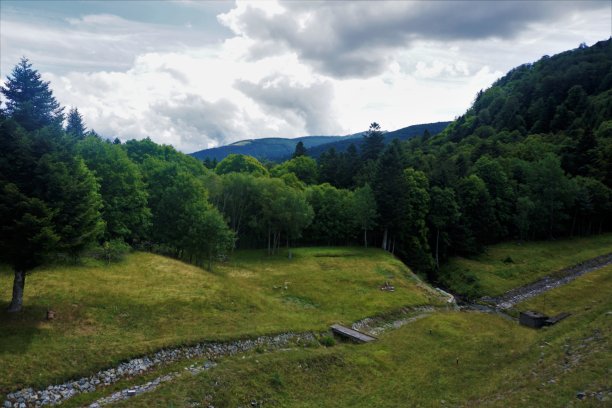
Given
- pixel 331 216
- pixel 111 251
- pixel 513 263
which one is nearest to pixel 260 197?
pixel 331 216

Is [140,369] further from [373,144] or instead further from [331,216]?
[373,144]

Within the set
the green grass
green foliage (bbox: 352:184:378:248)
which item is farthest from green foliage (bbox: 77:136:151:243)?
the green grass

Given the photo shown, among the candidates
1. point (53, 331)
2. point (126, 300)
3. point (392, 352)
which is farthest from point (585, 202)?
point (53, 331)

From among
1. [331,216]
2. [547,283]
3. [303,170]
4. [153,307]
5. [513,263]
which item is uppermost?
[303,170]

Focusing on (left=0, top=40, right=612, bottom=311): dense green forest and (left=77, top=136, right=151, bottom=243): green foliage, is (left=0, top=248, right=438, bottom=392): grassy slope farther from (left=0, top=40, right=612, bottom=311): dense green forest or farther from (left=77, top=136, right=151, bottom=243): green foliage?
(left=77, top=136, right=151, bottom=243): green foliage

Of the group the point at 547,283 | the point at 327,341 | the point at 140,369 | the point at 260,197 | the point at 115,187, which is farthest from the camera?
the point at 260,197

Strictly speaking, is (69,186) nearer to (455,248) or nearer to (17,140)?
(17,140)
